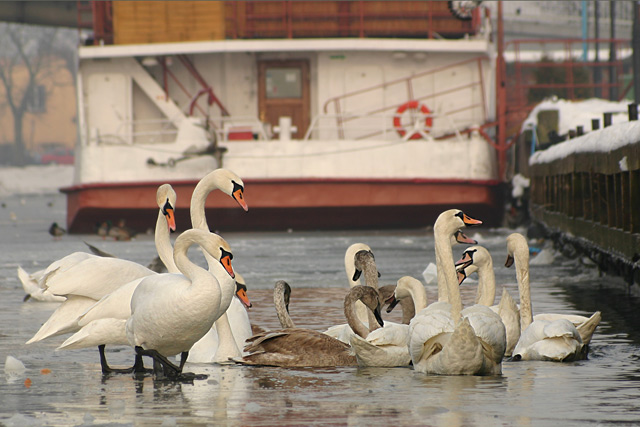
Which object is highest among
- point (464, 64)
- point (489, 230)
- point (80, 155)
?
point (464, 64)

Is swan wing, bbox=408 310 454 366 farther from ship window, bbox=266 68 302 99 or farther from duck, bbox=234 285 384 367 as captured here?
ship window, bbox=266 68 302 99

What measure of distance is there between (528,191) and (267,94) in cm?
621

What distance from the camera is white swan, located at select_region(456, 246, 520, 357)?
8.82 metres

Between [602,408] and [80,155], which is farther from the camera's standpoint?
[80,155]

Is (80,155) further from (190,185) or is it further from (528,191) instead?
(528,191)

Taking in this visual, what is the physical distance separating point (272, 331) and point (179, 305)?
126 centimetres

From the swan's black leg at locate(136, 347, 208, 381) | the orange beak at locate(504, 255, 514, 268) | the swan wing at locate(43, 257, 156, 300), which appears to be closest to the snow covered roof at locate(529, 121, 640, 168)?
the orange beak at locate(504, 255, 514, 268)

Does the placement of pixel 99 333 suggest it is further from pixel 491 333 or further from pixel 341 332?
pixel 491 333

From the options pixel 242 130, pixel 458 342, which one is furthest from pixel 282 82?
pixel 458 342

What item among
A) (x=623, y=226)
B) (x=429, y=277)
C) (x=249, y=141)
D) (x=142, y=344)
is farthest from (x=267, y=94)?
(x=142, y=344)

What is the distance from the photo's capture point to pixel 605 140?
1353 cm

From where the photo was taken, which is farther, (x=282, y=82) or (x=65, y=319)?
(x=282, y=82)

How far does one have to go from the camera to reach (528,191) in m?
26.6

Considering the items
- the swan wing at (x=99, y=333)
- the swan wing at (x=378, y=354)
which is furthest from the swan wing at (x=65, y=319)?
the swan wing at (x=378, y=354)
